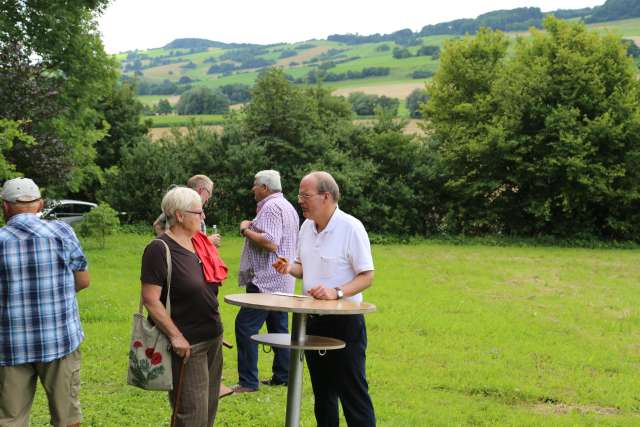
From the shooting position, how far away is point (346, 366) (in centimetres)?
579

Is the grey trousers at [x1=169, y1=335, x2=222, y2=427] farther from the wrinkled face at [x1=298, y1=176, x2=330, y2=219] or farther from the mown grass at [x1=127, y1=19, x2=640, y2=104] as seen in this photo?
the mown grass at [x1=127, y1=19, x2=640, y2=104]

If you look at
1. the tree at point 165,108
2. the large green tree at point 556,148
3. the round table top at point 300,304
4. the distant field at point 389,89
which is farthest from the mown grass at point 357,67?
the round table top at point 300,304

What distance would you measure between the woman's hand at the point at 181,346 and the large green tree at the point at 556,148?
2394 centimetres

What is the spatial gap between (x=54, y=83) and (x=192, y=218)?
81.8 feet

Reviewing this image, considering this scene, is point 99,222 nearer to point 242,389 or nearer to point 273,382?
point 273,382

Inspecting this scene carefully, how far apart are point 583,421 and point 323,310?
12.9ft

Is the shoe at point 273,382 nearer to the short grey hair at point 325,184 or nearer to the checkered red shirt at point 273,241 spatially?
the checkered red shirt at point 273,241

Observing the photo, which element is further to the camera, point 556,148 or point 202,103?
point 202,103

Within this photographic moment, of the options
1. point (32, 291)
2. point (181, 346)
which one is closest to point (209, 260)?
point (181, 346)

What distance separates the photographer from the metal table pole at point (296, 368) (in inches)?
222

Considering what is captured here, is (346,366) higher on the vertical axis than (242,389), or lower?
higher

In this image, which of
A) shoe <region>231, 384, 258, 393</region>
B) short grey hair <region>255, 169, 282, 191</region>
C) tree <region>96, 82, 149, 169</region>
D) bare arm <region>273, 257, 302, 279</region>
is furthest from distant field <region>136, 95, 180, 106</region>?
bare arm <region>273, 257, 302, 279</region>

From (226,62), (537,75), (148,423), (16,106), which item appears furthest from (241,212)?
(226,62)

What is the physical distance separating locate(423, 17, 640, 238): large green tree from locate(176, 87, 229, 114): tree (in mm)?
41021
